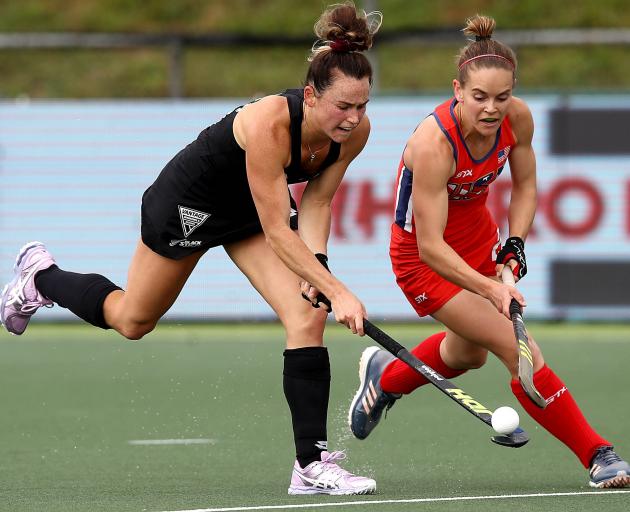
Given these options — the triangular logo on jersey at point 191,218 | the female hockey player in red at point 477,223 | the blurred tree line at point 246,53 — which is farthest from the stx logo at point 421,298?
the blurred tree line at point 246,53

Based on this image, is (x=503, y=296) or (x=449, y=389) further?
(x=503, y=296)

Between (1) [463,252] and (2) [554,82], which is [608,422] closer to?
(1) [463,252]

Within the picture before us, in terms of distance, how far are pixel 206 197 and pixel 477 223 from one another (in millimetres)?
1017

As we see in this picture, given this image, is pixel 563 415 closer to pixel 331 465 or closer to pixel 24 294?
pixel 331 465

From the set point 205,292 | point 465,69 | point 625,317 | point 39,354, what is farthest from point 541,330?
point 465,69

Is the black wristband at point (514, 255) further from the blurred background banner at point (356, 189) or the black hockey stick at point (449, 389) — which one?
the blurred background banner at point (356, 189)

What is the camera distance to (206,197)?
5.24 meters

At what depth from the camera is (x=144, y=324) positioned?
5598 millimetres

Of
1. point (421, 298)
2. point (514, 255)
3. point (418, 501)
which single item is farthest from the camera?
point (421, 298)

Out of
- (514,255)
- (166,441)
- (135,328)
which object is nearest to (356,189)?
(166,441)

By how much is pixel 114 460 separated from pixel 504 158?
Answer: 1931 millimetres

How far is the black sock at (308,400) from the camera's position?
4.90 m

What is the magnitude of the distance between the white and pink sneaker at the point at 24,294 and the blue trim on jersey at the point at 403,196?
5.27ft

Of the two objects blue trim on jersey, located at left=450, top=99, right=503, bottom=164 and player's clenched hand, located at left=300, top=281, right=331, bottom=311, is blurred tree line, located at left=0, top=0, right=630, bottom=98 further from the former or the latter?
player's clenched hand, located at left=300, top=281, right=331, bottom=311
